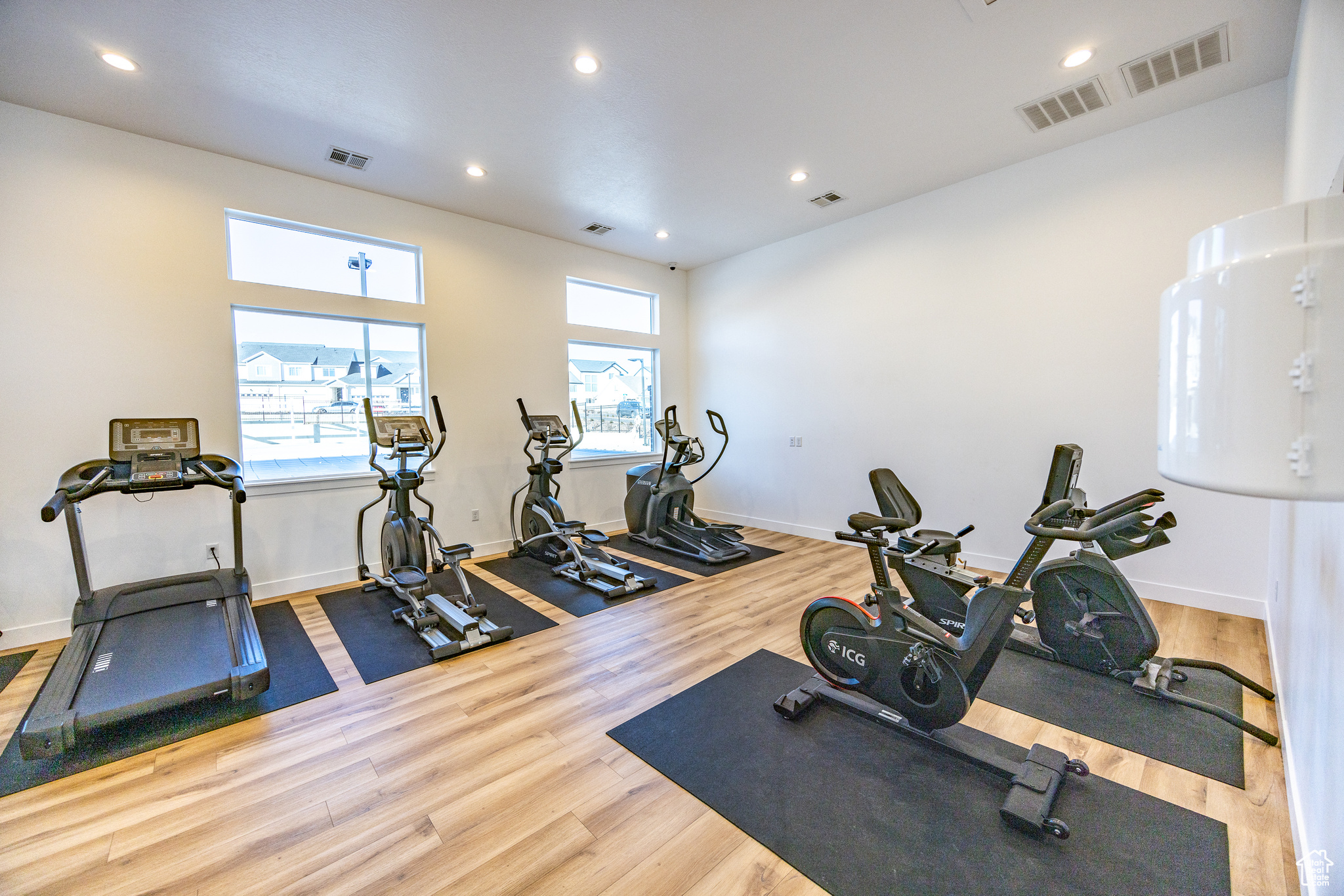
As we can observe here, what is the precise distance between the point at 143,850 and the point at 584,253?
583 cm

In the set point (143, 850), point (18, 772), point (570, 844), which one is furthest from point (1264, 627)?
point (18, 772)

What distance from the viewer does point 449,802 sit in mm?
1970

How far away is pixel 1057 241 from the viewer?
4.17m

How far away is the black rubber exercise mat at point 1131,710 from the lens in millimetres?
2184

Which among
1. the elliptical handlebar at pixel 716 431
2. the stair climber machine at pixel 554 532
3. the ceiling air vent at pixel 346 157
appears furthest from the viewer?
the elliptical handlebar at pixel 716 431

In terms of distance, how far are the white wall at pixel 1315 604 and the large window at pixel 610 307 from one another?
216 inches

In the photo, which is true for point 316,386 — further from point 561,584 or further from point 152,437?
point 561,584

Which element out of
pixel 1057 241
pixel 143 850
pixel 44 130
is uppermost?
pixel 44 130

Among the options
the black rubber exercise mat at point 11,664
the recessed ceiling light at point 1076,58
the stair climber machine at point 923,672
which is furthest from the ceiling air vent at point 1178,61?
the black rubber exercise mat at point 11,664

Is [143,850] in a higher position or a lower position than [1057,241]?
lower

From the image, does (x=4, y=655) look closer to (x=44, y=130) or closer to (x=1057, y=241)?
(x=44, y=130)

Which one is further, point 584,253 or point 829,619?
point 584,253

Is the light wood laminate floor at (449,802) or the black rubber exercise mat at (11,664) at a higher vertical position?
→ the black rubber exercise mat at (11,664)

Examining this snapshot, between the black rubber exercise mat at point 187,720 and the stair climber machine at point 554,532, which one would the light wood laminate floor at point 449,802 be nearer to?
the black rubber exercise mat at point 187,720
